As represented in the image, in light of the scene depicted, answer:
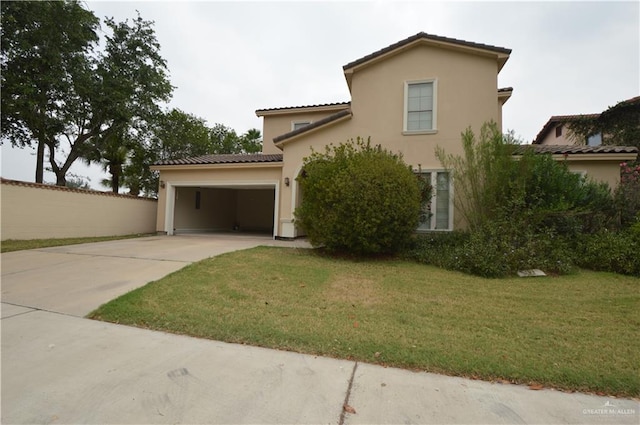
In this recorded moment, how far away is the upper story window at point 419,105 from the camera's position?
1027 cm

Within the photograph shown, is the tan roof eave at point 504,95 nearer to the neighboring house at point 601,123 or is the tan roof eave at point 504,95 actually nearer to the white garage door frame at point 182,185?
the neighboring house at point 601,123

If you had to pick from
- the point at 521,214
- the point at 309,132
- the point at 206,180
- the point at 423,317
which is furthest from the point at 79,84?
the point at 521,214

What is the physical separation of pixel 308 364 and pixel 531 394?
197cm

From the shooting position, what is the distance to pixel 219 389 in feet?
8.20

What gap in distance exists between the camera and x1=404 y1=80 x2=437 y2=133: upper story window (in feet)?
33.7

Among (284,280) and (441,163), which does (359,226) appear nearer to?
(284,280)

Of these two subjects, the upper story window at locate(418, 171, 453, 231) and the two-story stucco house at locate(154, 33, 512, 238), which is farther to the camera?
the two-story stucco house at locate(154, 33, 512, 238)

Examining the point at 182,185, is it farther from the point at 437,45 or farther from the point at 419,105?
the point at 437,45

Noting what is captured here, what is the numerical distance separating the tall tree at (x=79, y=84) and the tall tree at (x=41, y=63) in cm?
3

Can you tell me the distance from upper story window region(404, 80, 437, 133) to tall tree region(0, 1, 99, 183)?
15073 millimetres

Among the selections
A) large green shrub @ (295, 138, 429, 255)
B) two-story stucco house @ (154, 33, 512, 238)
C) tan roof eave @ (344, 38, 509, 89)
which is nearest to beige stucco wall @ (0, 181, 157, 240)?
two-story stucco house @ (154, 33, 512, 238)

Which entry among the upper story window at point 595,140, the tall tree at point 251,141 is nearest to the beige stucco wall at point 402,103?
the upper story window at point 595,140

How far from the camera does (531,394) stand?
99.8 inches

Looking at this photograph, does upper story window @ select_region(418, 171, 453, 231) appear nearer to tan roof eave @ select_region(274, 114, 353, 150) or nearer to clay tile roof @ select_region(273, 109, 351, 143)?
tan roof eave @ select_region(274, 114, 353, 150)
